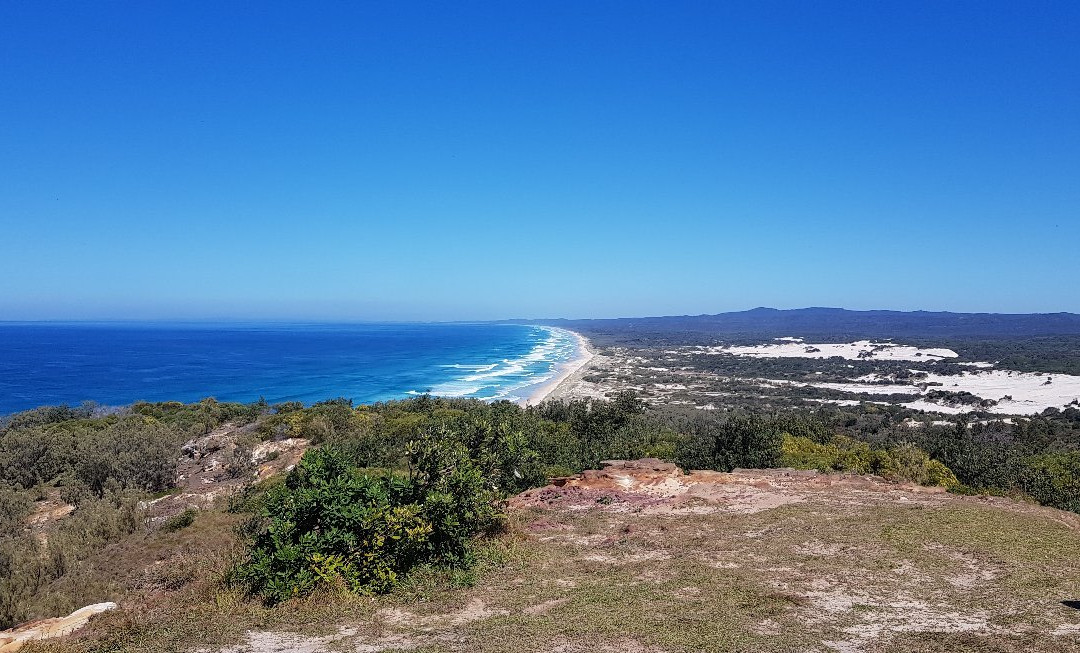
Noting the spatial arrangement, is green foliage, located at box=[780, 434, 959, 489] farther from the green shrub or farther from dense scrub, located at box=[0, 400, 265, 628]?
dense scrub, located at box=[0, 400, 265, 628]

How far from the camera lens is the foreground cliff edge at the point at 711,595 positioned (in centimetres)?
743

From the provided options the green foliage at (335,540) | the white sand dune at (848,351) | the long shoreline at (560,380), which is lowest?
the long shoreline at (560,380)

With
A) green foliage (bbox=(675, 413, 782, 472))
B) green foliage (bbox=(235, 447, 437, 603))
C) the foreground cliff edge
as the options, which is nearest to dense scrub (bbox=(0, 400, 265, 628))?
the foreground cliff edge

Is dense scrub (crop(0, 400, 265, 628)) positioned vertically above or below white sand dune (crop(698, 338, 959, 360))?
above

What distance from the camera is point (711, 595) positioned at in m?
8.94

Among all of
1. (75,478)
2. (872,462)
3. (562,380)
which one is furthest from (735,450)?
(562,380)

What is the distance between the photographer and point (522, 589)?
9.50 m

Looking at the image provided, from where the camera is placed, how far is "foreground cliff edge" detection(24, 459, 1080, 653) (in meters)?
7.43

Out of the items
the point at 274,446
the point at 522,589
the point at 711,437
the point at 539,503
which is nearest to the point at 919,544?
the point at 522,589

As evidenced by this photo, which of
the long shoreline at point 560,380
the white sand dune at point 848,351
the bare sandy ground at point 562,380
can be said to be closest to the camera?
the long shoreline at point 560,380

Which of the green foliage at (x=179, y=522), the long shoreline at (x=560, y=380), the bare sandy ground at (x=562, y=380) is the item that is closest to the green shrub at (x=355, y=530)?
the green foliage at (x=179, y=522)

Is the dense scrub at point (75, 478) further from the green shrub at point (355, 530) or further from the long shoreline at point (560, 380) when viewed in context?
the long shoreline at point (560, 380)

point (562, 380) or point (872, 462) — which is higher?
point (872, 462)

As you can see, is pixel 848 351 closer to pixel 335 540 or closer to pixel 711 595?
pixel 711 595
